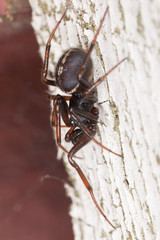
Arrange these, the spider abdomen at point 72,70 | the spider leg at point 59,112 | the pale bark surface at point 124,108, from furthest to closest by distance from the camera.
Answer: the spider leg at point 59,112
the spider abdomen at point 72,70
the pale bark surface at point 124,108

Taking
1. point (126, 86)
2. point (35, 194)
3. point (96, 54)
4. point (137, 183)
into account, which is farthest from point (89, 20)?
point (35, 194)

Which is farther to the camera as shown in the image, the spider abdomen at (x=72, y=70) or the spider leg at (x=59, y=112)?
the spider leg at (x=59, y=112)

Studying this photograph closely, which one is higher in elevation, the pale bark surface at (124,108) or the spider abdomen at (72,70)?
the spider abdomen at (72,70)

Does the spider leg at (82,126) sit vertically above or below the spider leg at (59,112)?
below

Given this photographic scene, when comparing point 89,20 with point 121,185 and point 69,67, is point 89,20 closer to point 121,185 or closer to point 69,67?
point 69,67

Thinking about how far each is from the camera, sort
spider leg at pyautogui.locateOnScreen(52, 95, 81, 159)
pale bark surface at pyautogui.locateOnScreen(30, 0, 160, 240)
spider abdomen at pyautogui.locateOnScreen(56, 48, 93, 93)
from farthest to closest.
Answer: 1. spider leg at pyautogui.locateOnScreen(52, 95, 81, 159)
2. spider abdomen at pyautogui.locateOnScreen(56, 48, 93, 93)
3. pale bark surface at pyautogui.locateOnScreen(30, 0, 160, 240)

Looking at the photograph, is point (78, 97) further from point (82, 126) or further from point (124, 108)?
point (124, 108)

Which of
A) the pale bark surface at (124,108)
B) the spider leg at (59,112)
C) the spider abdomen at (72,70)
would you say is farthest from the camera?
the spider leg at (59,112)

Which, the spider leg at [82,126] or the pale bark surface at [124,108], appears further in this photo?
the spider leg at [82,126]
